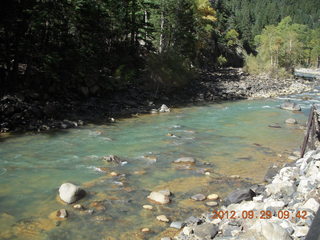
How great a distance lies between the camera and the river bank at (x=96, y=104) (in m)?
17.2

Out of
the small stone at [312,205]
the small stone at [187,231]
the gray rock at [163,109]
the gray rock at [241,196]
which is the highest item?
the small stone at [312,205]

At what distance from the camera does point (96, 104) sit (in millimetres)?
22781

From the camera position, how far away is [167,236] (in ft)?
23.3

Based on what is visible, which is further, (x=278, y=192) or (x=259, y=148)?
(x=259, y=148)

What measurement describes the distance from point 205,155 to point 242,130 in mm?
6113

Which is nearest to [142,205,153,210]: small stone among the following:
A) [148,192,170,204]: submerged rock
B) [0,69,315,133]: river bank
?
[148,192,170,204]: submerged rock

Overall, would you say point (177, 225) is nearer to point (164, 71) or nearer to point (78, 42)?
point (78, 42)

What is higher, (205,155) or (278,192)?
(278,192)

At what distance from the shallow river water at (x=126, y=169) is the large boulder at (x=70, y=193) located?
0.58 ft

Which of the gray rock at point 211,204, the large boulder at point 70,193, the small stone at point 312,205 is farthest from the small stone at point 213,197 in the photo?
the large boulder at point 70,193

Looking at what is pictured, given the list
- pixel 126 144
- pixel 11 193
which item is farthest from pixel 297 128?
pixel 11 193

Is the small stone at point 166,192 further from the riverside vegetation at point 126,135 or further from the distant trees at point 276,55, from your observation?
the distant trees at point 276,55

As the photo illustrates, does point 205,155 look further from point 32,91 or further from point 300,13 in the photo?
point 300,13

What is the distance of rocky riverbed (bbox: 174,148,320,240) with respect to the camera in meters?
5.58
